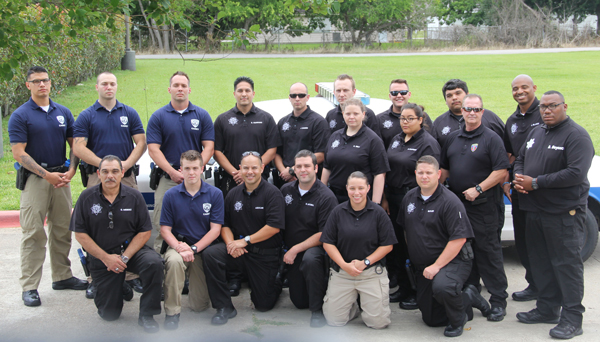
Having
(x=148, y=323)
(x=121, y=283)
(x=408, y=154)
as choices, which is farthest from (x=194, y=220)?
(x=408, y=154)

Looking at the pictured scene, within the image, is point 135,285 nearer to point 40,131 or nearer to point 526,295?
point 40,131

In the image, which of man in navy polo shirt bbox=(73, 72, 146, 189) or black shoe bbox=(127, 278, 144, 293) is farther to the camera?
black shoe bbox=(127, 278, 144, 293)

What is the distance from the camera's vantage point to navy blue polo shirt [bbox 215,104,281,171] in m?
5.68

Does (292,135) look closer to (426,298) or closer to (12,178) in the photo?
(426,298)

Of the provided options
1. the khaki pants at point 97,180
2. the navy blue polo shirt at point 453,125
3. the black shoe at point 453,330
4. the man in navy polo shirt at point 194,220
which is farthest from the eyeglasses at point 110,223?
the navy blue polo shirt at point 453,125

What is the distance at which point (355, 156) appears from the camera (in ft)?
17.0

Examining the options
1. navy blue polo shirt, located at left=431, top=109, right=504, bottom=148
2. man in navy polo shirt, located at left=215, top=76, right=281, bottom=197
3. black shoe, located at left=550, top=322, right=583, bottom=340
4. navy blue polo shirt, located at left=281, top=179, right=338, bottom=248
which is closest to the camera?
black shoe, located at left=550, top=322, right=583, bottom=340

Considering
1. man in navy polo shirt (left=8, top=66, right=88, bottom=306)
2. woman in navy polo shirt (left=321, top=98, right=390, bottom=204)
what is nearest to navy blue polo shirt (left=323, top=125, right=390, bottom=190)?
woman in navy polo shirt (left=321, top=98, right=390, bottom=204)

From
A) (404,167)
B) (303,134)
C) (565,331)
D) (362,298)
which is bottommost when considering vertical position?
(565,331)

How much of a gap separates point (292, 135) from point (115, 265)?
2179 mm

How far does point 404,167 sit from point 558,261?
5.01 ft

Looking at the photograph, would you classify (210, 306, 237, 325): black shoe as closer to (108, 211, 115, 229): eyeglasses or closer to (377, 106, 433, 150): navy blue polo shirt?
(108, 211, 115, 229): eyeglasses

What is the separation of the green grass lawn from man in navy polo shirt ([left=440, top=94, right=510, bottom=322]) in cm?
557

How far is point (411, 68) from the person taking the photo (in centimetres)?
2617
